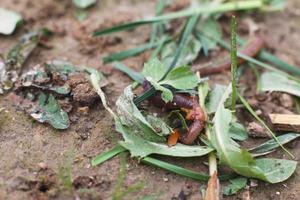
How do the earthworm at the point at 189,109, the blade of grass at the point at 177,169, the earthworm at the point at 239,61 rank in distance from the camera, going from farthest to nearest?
1. the earthworm at the point at 239,61
2. the earthworm at the point at 189,109
3. the blade of grass at the point at 177,169

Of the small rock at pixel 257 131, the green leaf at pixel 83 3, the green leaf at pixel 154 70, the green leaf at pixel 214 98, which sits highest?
the green leaf at pixel 83 3

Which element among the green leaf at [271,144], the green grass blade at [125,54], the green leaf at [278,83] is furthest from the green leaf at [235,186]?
the green grass blade at [125,54]

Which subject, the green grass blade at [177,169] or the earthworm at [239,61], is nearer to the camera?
the green grass blade at [177,169]

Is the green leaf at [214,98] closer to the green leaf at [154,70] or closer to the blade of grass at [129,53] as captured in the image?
the green leaf at [154,70]

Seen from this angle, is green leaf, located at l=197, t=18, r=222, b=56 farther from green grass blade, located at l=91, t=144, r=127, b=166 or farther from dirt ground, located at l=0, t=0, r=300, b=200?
green grass blade, located at l=91, t=144, r=127, b=166

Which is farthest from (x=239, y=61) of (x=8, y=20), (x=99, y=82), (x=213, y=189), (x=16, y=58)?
(x=8, y=20)

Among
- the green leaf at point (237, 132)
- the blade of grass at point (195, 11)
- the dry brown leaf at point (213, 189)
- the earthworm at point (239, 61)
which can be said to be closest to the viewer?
the dry brown leaf at point (213, 189)

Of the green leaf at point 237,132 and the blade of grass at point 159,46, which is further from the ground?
the blade of grass at point 159,46
